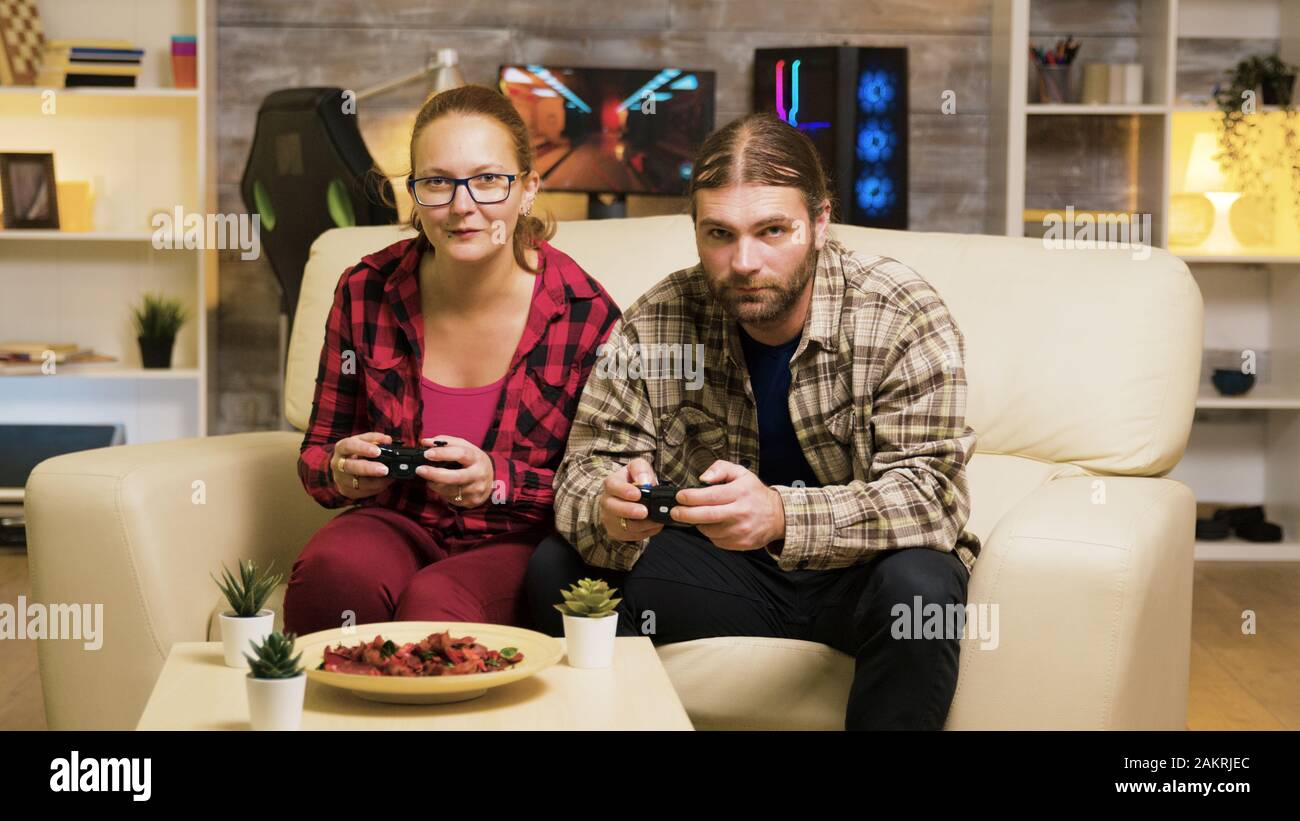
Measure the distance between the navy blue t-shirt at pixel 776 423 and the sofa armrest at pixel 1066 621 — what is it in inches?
12.7

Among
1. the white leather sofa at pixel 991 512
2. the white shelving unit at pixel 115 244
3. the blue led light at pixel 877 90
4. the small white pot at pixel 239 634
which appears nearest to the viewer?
the small white pot at pixel 239 634

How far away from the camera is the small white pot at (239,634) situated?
1.47m

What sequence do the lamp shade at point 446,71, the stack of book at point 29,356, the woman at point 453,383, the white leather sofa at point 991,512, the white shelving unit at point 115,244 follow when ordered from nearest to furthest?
the white leather sofa at point 991,512 → the woman at point 453,383 → the lamp shade at point 446,71 → the stack of book at point 29,356 → the white shelving unit at point 115,244

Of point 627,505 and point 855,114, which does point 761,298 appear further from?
point 855,114

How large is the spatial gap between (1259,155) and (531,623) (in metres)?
3.16

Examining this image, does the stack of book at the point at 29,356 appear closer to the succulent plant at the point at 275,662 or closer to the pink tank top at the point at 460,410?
the pink tank top at the point at 460,410

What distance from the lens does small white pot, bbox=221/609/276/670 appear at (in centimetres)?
147

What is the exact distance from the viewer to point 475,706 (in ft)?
4.46

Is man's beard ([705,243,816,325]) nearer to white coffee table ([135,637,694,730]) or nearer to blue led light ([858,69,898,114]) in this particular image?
white coffee table ([135,637,694,730])

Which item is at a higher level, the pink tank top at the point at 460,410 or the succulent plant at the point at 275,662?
the pink tank top at the point at 460,410

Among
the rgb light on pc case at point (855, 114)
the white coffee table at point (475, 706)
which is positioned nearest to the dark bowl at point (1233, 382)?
the rgb light on pc case at point (855, 114)

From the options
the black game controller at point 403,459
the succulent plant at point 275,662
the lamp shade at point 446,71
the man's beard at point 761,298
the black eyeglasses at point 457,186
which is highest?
the lamp shade at point 446,71

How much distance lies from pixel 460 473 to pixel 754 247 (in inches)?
18.6
